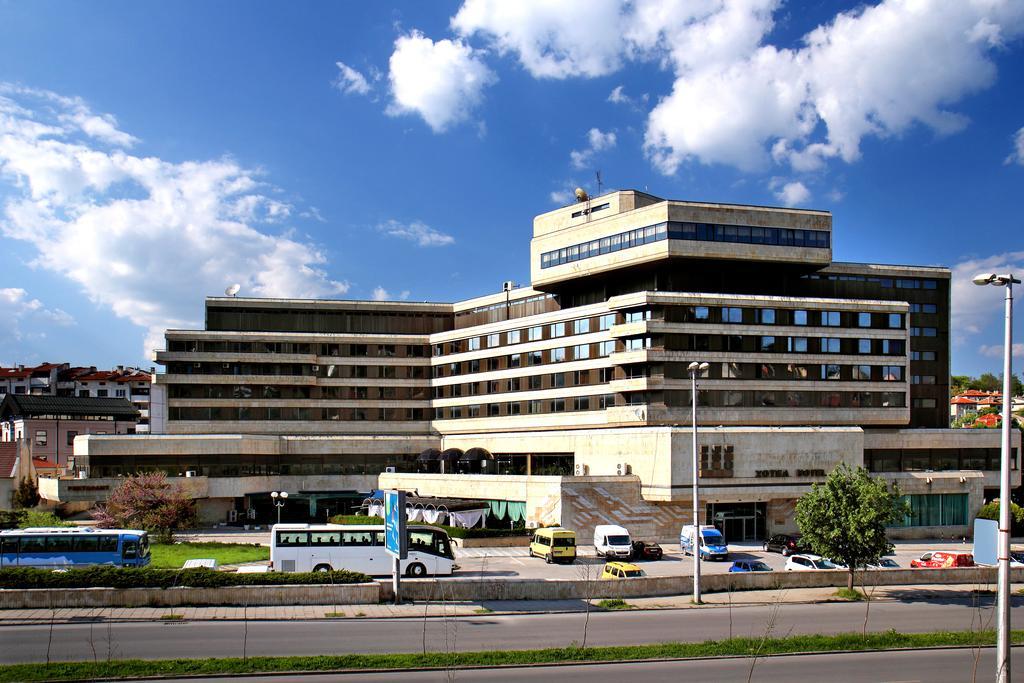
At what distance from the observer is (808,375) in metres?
79.9

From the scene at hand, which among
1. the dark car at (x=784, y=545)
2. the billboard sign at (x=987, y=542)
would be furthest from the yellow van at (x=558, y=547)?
the billboard sign at (x=987, y=542)

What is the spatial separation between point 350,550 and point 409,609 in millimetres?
11213

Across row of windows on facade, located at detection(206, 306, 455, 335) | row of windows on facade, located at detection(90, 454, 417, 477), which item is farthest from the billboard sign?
row of windows on facade, located at detection(206, 306, 455, 335)

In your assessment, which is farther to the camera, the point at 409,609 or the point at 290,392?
the point at 290,392

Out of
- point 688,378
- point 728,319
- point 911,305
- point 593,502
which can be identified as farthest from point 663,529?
point 911,305

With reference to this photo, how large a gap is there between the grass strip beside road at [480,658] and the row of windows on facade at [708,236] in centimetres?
4784

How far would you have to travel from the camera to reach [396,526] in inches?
1625

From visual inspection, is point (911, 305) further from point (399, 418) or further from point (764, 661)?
point (764, 661)

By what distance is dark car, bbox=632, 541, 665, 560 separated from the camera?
6153 cm

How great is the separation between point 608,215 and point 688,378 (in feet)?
57.7

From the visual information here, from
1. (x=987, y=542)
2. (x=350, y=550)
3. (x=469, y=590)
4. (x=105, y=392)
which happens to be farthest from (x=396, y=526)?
(x=105, y=392)

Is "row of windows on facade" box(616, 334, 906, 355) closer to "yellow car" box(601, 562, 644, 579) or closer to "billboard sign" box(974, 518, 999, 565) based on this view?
"yellow car" box(601, 562, 644, 579)

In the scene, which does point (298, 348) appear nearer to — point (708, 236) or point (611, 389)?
point (611, 389)

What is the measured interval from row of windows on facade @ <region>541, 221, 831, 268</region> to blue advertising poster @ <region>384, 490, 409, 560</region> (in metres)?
43.0
